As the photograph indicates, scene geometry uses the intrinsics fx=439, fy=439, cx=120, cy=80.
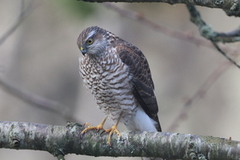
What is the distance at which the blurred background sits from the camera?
7973 mm

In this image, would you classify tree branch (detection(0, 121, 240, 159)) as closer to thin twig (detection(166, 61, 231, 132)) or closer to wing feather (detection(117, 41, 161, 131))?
wing feather (detection(117, 41, 161, 131))

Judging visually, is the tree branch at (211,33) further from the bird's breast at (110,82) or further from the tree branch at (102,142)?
the tree branch at (102,142)

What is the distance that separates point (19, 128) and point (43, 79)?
5122mm

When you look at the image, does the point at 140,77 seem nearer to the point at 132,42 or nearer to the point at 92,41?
the point at 92,41

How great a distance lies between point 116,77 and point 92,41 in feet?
1.29

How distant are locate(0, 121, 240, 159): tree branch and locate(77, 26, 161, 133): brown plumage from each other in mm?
562

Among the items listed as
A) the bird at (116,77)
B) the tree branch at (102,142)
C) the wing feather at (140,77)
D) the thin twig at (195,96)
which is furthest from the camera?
the thin twig at (195,96)

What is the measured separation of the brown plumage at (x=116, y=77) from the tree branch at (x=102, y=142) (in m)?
0.56

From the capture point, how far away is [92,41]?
13.1 ft

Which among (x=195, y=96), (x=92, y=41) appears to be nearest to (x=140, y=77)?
(x=92, y=41)

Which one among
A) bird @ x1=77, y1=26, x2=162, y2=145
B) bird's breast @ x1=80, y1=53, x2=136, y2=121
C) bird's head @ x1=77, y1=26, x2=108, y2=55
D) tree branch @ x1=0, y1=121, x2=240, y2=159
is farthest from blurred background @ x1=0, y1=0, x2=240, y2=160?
tree branch @ x1=0, y1=121, x2=240, y2=159

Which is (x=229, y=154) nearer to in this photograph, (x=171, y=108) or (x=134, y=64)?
(x=134, y=64)

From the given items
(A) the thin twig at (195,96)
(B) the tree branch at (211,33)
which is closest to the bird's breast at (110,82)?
(B) the tree branch at (211,33)

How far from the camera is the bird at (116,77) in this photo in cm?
400
